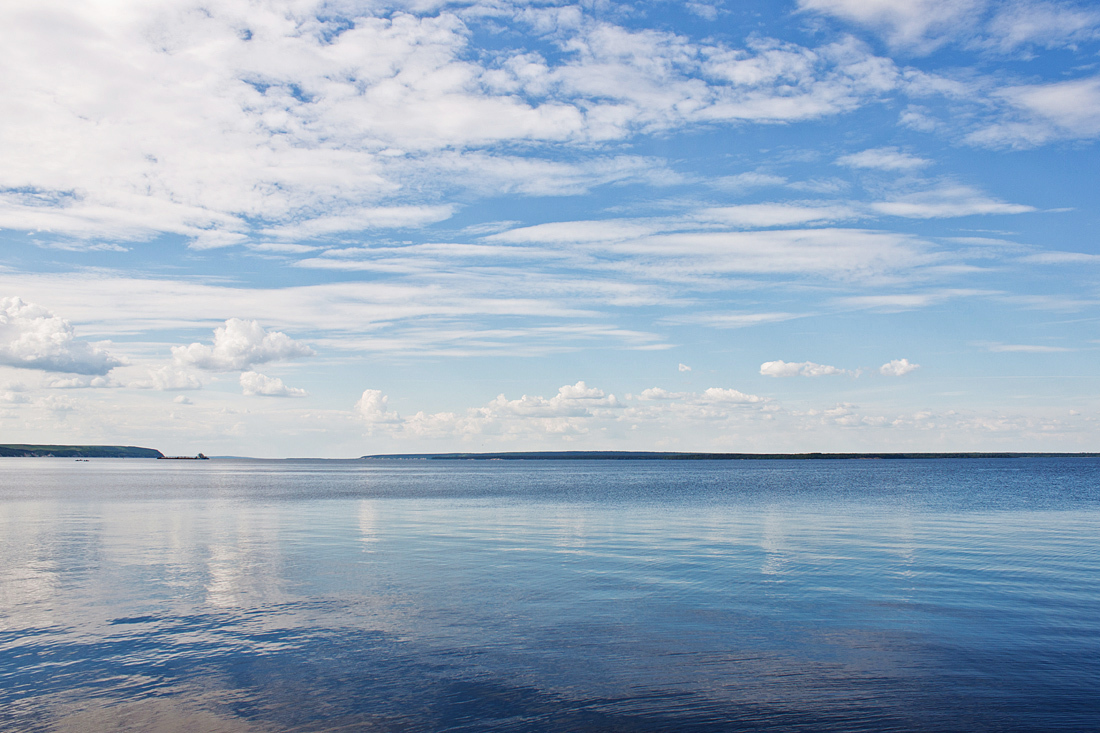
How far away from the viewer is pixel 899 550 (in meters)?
28.9

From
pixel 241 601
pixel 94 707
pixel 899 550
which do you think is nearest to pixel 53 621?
pixel 241 601

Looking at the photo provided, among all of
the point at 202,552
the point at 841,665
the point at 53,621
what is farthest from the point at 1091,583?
the point at 202,552

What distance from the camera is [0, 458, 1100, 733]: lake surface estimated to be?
1146 centimetres

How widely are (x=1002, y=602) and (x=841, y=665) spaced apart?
342 inches

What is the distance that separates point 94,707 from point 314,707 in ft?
11.8

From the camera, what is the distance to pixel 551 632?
16.0 m

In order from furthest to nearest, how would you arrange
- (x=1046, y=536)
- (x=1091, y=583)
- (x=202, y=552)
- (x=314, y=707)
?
(x=1046, y=536), (x=202, y=552), (x=1091, y=583), (x=314, y=707)

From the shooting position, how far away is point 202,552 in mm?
28797

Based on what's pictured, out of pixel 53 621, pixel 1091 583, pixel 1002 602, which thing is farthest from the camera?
pixel 1091 583

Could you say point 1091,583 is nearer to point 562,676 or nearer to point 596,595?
point 596,595

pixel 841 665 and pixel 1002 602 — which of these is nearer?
pixel 841 665

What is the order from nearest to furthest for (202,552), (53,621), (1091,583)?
(53,621), (1091,583), (202,552)

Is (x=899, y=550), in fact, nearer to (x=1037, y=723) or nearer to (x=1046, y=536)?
(x=1046, y=536)

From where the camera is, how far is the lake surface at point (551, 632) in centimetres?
1146
